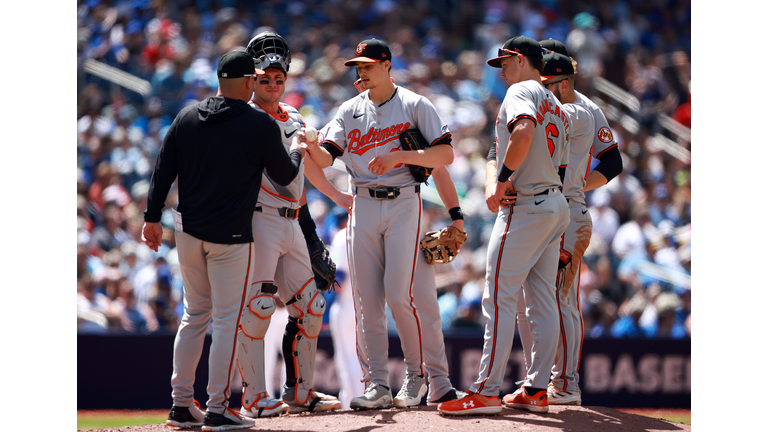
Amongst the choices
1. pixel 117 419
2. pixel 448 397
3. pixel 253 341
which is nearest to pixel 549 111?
pixel 448 397

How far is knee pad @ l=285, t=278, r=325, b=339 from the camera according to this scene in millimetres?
4191

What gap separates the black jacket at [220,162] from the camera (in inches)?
138

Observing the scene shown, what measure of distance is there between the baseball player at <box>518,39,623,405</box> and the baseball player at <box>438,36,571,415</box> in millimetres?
543

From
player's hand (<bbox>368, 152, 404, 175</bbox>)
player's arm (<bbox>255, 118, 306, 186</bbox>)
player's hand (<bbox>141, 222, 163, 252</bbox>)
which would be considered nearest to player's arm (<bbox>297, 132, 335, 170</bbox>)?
player's hand (<bbox>368, 152, 404, 175</bbox>)

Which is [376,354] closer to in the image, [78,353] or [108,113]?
[78,353]

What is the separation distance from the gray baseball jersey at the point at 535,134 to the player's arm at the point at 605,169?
0.96 m

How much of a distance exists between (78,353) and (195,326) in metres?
3.57

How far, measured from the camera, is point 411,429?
353 cm

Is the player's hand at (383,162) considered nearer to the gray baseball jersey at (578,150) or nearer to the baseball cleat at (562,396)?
the gray baseball jersey at (578,150)

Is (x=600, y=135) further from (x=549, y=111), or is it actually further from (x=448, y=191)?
(x=448, y=191)

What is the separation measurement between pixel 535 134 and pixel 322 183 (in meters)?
1.45

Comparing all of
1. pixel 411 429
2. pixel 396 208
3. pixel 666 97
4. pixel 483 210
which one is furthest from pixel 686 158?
pixel 411 429

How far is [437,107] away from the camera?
10617 mm

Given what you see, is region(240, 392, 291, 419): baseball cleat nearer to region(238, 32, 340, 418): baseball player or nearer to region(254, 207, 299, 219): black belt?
region(238, 32, 340, 418): baseball player
